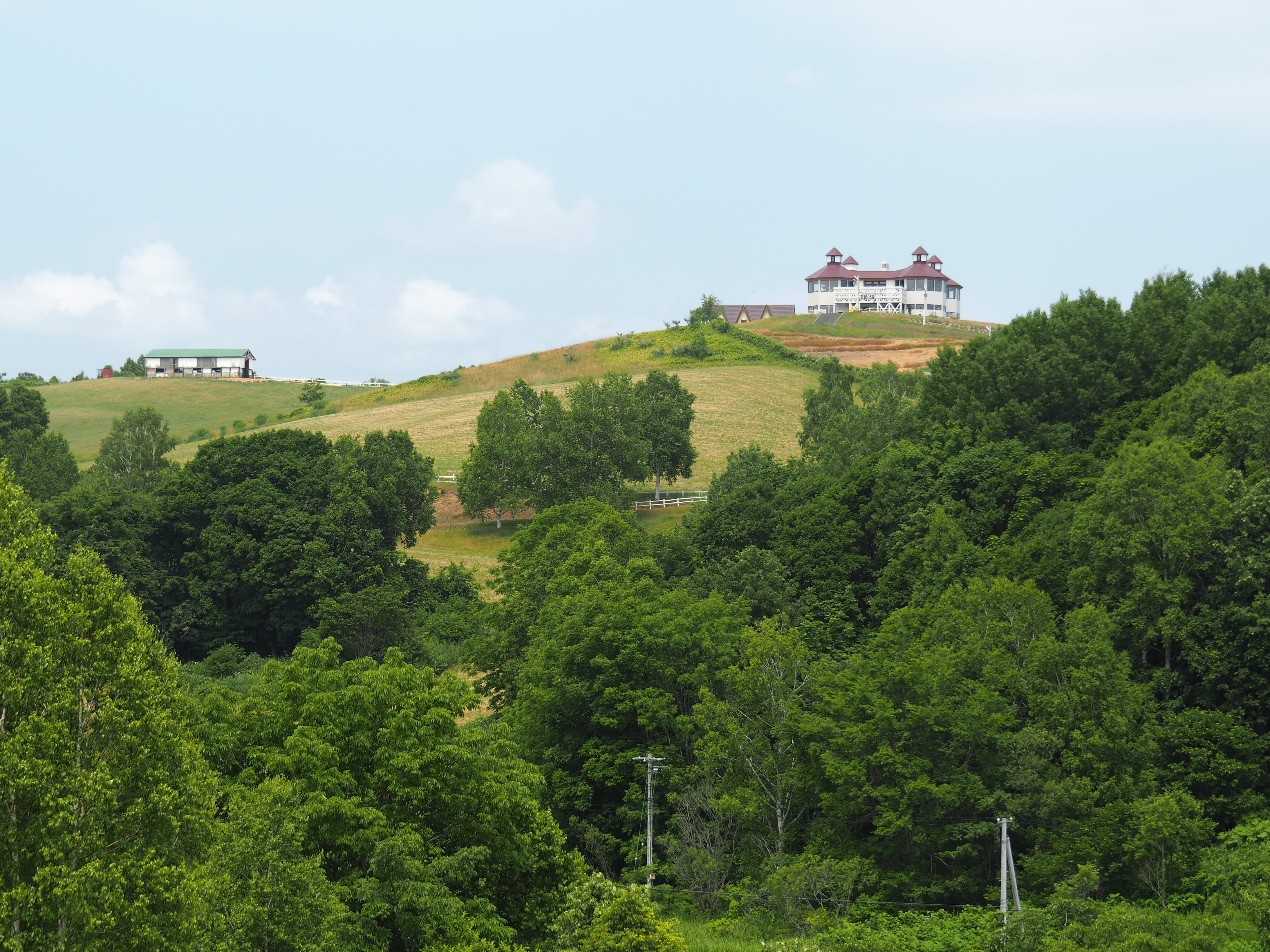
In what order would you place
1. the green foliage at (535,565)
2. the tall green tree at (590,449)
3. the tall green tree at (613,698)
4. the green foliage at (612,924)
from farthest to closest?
the tall green tree at (590,449) < the green foliage at (535,565) < the tall green tree at (613,698) < the green foliage at (612,924)

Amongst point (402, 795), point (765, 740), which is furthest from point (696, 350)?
point (402, 795)

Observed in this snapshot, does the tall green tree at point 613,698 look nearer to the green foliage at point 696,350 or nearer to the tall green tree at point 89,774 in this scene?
the tall green tree at point 89,774

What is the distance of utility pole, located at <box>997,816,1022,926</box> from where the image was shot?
33938 mm

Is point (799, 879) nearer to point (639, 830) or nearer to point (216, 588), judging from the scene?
point (639, 830)

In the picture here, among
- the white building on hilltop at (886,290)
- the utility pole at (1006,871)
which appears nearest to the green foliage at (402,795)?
the utility pole at (1006,871)

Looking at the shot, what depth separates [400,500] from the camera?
261 feet

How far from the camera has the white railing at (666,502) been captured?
92938 millimetres

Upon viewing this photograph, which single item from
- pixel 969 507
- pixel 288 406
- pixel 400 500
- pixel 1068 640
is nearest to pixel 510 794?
pixel 1068 640

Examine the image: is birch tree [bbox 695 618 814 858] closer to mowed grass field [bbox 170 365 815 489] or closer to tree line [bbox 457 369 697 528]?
tree line [bbox 457 369 697 528]

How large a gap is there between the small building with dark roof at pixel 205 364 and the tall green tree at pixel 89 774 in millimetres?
166793

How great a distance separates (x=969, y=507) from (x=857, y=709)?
22.8 metres

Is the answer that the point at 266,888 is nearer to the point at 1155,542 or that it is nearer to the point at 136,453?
the point at 1155,542

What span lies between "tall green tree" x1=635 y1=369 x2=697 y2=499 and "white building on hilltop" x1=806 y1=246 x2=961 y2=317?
91.5m

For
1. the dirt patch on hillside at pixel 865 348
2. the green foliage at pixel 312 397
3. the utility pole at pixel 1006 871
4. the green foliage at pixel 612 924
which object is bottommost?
the utility pole at pixel 1006 871
